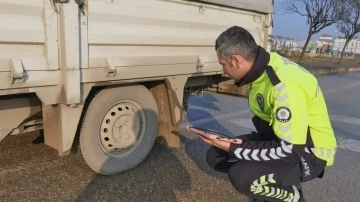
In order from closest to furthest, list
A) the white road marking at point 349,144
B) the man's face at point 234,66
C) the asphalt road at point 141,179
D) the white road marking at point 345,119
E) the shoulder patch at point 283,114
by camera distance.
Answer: the shoulder patch at point 283,114 < the man's face at point 234,66 < the asphalt road at point 141,179 < the white road marking at point 349,144 < the white road marking at point 345,119

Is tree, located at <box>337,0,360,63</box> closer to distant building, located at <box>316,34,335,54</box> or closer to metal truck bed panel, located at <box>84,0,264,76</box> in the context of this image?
distant building, located at <box>316,34,335,54</box>

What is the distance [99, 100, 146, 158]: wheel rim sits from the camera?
3645 mm

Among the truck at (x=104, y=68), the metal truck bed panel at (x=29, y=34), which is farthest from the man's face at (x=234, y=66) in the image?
the metal truck bed panel at (x=29, y=34)

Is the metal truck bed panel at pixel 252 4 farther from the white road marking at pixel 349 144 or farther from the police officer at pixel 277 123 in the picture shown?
the white road marking at pixel 349 144

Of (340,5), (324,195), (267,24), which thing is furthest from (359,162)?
(340,5)

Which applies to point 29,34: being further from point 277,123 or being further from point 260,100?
point 277,123

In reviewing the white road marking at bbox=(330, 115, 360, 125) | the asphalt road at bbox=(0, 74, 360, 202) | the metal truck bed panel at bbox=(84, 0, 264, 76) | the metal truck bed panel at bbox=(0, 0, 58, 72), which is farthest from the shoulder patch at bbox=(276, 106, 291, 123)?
the white road marking at bbox=(330, 115, 360, 125)

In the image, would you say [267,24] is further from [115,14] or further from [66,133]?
[66,133]

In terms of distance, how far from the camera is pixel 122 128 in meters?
3.75

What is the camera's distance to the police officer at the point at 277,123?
2.28 metres

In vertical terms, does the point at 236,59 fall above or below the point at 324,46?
below

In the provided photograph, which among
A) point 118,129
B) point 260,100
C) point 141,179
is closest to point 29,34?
point 118,129

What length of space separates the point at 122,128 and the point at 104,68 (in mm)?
769

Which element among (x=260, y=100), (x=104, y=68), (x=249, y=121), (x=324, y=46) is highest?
(x=324, y=46)
